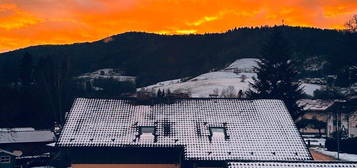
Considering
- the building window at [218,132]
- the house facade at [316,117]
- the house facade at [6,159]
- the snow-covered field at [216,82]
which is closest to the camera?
the building window at [218,132]

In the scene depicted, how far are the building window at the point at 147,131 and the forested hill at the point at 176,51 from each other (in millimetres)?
96942

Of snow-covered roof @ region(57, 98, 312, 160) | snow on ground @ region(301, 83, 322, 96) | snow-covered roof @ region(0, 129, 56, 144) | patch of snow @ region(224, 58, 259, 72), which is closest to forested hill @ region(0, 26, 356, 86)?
patch of snow @ region(224, 58, 259, 72)

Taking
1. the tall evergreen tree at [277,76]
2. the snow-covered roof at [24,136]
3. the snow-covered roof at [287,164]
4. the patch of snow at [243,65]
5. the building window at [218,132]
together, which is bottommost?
the snow-covered roof at [24,136]

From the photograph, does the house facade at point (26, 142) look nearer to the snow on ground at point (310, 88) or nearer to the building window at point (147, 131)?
the building window at point (147, 131)

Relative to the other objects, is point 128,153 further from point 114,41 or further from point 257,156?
point 114,41

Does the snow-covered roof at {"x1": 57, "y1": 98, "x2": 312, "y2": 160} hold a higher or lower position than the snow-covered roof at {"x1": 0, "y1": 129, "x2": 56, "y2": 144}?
higher

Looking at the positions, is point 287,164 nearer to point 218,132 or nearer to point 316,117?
point 218,132

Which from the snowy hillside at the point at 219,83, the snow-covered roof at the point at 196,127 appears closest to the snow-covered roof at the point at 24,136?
the snow-covered roof at the point at 196,127

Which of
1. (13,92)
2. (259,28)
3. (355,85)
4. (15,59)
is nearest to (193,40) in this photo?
(259,28)

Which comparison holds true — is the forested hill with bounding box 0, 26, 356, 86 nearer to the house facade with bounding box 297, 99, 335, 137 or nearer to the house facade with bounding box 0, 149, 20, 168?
the house facade with bounding box 297, 99, 335, 137

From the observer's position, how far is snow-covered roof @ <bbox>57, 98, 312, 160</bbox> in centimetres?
2795

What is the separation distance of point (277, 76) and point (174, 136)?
73.3ft

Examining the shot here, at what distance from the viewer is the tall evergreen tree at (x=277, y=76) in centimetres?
4719

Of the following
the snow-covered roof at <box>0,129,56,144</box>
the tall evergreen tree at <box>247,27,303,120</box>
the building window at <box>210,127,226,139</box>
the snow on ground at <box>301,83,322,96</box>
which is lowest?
the snow-covered roof at <box>0,129,56,144</box>
